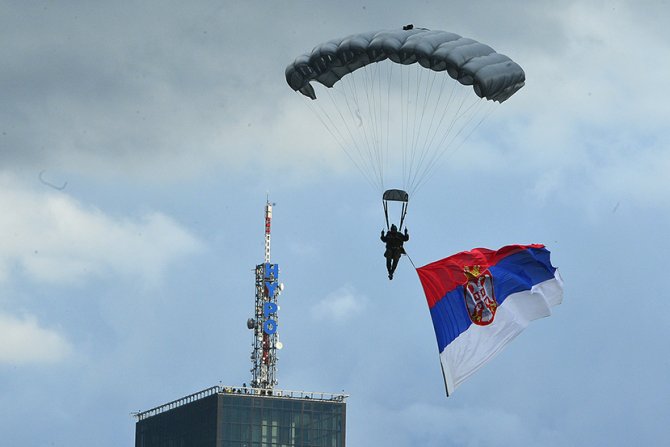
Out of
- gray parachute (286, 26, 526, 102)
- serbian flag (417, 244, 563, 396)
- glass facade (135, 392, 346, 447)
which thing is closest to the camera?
serbian flag (417, 244, 563, 396)

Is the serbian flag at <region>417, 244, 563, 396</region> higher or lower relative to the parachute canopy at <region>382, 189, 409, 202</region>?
lower

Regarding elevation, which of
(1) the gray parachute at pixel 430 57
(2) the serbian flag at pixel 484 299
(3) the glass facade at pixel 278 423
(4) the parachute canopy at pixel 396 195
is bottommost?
(2) the serbian flag at pixel 484 299

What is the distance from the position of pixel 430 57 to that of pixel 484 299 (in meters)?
10.5

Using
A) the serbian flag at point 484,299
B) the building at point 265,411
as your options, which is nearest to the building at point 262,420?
the building at point 265,411

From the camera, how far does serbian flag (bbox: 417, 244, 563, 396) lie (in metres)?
83.0

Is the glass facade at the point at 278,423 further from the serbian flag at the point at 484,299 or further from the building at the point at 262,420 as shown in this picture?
the serbian flag at the point at 484,299

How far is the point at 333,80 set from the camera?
88.4m

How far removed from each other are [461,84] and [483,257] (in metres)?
7.63

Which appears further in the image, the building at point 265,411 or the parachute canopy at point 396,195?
the building at point 265,411

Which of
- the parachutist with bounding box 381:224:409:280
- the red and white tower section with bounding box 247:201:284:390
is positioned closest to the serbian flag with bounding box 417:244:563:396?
the parachutist with bounding box 381:224:409:280

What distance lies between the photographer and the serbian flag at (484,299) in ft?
272

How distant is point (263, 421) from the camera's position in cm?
17512

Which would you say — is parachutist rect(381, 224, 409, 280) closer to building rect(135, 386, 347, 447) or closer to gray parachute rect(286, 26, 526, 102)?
gray parachute rect(286, 26, 526, 102)

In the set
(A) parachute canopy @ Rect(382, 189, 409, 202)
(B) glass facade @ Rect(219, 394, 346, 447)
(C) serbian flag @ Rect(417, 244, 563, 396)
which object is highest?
(B) glass facade @ Rect(219, 394, 346, 447)
